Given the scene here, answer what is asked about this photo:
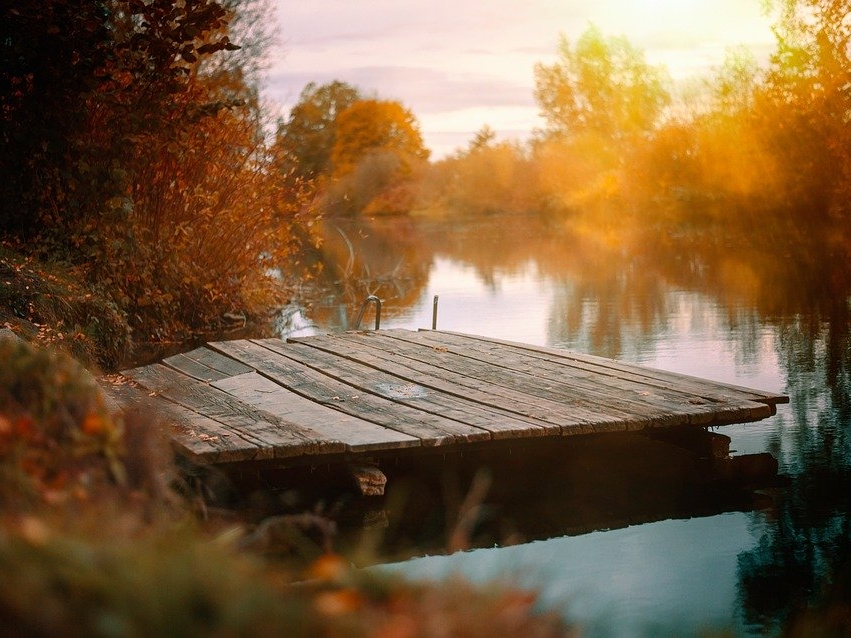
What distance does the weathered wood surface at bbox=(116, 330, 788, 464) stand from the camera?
5465mm

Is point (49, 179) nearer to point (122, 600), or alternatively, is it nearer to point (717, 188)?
point (122, 600)

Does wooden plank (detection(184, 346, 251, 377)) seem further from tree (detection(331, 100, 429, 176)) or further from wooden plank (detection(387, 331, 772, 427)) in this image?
tree (detection(331, 100, 429, 176))

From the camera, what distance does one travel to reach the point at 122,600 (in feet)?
5.25

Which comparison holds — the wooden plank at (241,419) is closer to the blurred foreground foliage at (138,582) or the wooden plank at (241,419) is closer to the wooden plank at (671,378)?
the wooden plank at (671,378)

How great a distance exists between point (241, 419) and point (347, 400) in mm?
810

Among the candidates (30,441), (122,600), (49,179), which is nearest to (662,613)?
(30,441)

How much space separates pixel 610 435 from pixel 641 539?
3.12 ft

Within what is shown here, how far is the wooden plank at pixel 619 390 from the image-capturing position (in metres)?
6.05

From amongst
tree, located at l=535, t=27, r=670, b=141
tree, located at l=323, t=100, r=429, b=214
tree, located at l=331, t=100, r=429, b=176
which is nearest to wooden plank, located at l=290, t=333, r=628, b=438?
tree, located at l=535, t=27, r=670, b=141

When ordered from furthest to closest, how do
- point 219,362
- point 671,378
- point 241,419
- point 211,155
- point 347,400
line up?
1. point 211,155
2. point 219,362
3. point 671,378
4. point 347,400
5. point 241,419

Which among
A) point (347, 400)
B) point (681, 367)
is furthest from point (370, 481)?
point (681, 367)

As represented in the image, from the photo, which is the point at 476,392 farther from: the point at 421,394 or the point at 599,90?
the point at 599,90

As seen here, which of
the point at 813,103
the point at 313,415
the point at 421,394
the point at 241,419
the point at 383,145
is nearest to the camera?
the point at 241,419

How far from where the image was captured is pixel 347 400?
256 inches
